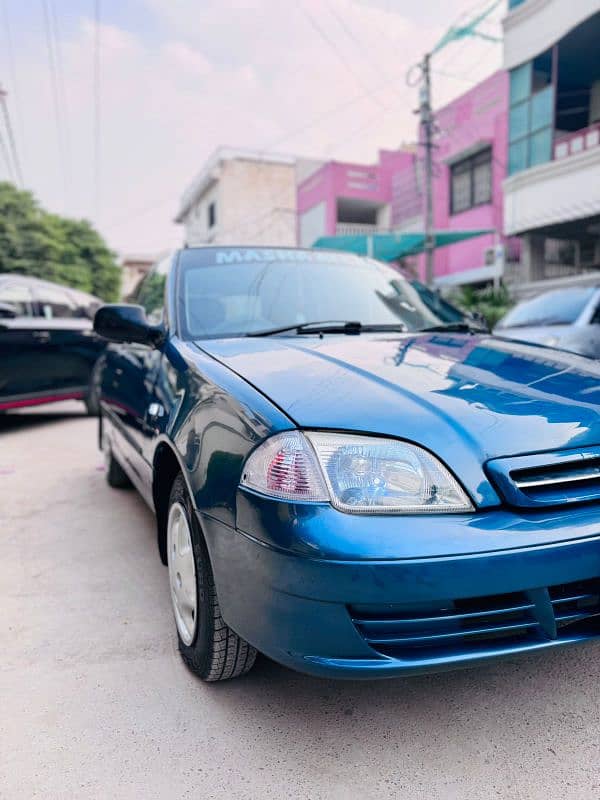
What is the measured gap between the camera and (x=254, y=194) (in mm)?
29844

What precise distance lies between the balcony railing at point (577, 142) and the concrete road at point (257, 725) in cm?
1113

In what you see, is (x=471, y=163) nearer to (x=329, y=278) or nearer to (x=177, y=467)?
(x=329, y=278)

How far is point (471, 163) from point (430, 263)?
4606 mm

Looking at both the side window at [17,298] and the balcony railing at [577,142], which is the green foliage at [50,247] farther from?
the balcony railing at [577,142]

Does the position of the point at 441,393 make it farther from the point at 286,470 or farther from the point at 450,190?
the point at 450,190

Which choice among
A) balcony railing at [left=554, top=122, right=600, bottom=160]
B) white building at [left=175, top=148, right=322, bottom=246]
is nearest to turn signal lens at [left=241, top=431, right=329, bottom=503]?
balcony railing at [left=554, top=122, right=600, bottom=160]

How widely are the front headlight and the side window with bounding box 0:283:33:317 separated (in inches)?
210

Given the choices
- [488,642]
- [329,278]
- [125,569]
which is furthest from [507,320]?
[488,642]

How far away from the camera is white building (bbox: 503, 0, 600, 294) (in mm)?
10711

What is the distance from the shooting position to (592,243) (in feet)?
44.2

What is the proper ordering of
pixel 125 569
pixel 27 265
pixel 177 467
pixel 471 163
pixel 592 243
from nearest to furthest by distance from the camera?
pixel 177 467
pixel 125 569
pixel 592 243
pixel 471 163
pixel 27 265

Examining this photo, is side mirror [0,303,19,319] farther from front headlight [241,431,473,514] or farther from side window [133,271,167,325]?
front headlight [241,431,473,514]

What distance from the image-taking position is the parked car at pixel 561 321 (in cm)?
542

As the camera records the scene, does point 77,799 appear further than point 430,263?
No
